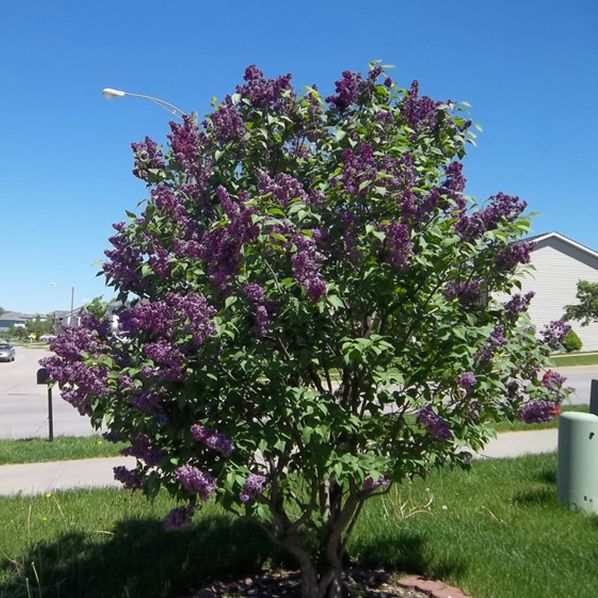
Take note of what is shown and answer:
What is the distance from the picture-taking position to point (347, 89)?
3760 millimetres

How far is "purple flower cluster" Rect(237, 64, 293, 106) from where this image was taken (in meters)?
3.69

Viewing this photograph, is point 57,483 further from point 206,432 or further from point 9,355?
point 9,355

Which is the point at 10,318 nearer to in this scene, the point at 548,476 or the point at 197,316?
the point at 548,476

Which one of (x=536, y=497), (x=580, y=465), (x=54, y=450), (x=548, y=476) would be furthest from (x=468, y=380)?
(x=54, y=450)

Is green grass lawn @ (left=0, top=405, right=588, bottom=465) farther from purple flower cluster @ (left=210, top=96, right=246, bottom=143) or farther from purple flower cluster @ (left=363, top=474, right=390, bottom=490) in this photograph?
purple flower cluster @ (left=210, top=96, right=246, bottom=143)

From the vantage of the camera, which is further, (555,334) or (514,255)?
(555,334)

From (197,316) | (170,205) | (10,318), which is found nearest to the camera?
(197,316)

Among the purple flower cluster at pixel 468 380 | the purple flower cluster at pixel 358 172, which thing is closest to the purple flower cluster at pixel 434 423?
the purple flower cluster at pixel 468 380

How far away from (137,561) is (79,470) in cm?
396

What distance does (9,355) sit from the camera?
48938mm

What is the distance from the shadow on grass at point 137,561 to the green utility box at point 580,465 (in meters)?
2.72

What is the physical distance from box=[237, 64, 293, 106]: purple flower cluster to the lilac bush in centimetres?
1

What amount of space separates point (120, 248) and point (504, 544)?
11.3 feet

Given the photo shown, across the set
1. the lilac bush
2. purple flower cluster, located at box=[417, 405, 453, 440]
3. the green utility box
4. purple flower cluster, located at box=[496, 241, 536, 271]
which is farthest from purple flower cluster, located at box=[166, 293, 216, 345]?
the green utility box
